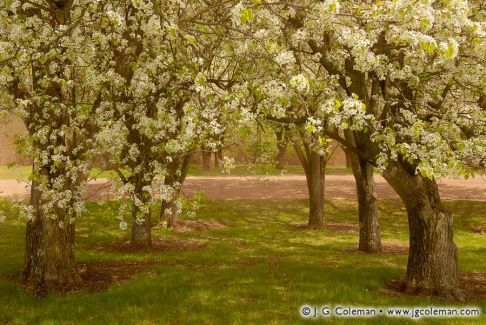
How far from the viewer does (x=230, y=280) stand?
14.4 m

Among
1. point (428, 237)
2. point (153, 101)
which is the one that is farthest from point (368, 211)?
point (153, 101)

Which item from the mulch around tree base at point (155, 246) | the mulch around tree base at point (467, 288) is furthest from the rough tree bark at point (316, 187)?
the mulch around tree base at point (467, 288)

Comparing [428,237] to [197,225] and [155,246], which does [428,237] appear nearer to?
[155,246]

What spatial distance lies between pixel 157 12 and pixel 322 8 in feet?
10.9

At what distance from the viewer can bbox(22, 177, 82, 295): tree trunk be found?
12.8 meters

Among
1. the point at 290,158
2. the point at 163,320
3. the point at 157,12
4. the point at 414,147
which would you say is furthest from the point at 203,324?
the point at 290,158

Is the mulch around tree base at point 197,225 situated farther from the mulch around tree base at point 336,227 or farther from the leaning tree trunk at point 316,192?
the leaning tree trunk at point 316,192

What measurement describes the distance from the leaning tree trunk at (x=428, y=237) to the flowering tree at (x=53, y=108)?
301 inches

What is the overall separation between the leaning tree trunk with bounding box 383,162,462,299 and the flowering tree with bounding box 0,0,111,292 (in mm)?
7644

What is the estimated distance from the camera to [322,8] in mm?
9156

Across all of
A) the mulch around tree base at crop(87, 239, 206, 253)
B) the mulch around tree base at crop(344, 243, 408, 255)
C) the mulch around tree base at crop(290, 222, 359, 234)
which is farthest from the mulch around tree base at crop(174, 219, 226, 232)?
the mulch around tree base at crop(344, 243, 408, 255)

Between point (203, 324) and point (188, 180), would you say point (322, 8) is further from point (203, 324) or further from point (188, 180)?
point (188, 180)

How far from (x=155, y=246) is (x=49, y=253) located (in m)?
7.68

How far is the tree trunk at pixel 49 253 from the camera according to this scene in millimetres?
12828
